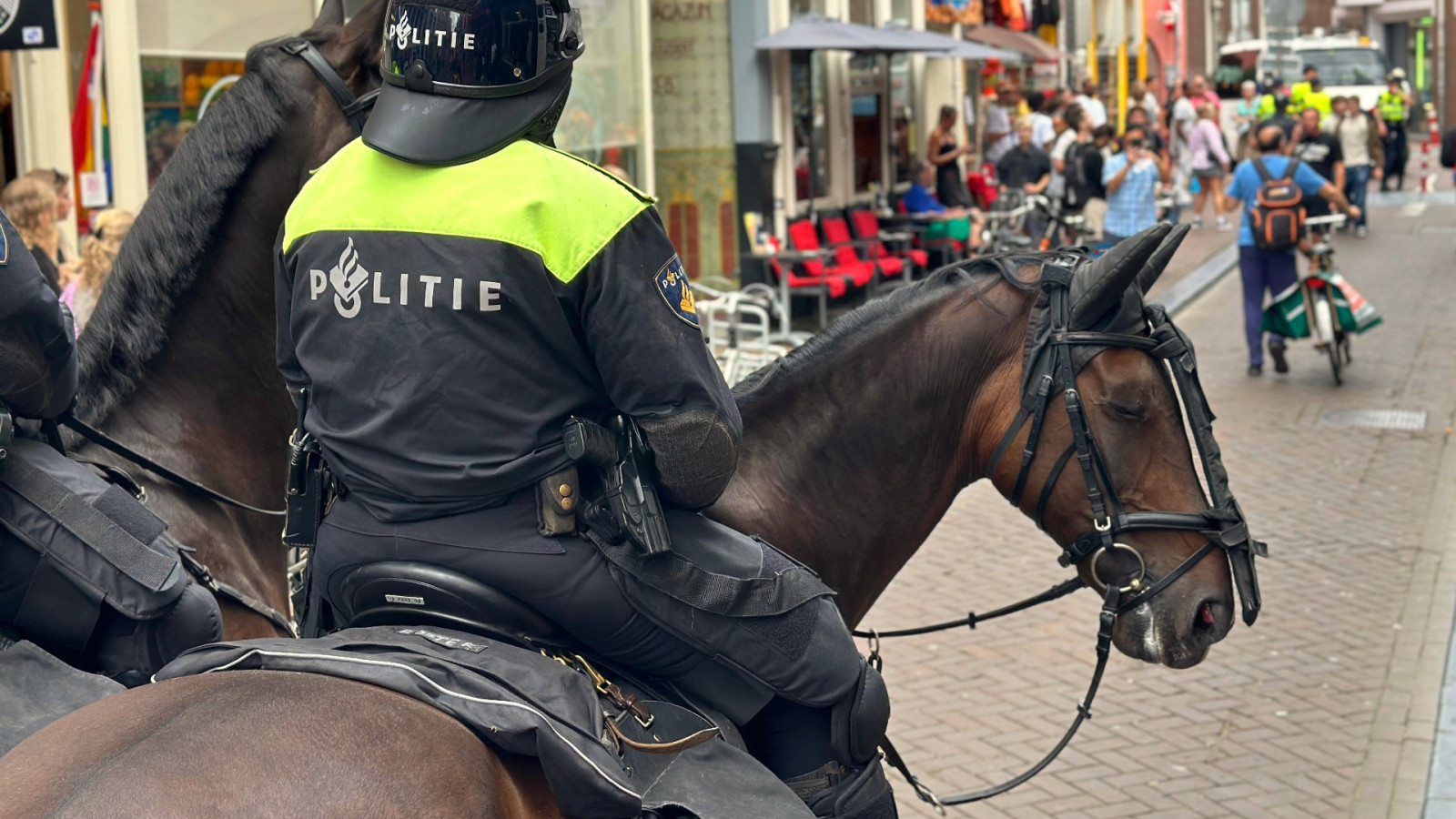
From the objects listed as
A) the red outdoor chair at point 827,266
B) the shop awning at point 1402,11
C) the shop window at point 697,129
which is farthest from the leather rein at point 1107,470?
the shop awning at point 1402,11

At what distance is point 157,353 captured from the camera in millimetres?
3646

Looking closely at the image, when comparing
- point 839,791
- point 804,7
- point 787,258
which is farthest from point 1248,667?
point 804,7

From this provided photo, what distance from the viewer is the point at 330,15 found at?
4.14 metres

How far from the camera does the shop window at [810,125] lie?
17.5m

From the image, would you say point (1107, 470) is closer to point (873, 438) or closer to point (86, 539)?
point (873, 438)

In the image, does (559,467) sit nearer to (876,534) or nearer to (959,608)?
(876,534)

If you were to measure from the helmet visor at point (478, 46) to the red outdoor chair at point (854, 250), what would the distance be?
13895 millimetres

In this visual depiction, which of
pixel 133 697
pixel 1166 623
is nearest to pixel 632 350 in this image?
pixel 133 697

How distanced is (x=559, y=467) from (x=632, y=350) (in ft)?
0.72

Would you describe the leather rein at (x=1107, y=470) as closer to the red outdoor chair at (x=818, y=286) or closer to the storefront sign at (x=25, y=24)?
the storefront sign at (x=25, y=24)

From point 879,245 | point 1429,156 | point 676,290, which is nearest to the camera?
point 676,290

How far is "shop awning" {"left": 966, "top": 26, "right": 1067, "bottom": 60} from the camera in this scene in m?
24.0

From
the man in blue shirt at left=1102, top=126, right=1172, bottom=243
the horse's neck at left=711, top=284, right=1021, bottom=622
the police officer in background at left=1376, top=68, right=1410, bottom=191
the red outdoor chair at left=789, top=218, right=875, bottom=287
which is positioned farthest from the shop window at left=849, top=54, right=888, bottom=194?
the horse's neck at left=711, top=284, right=1021, bottom=622

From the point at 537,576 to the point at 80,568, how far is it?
981 millimetres
